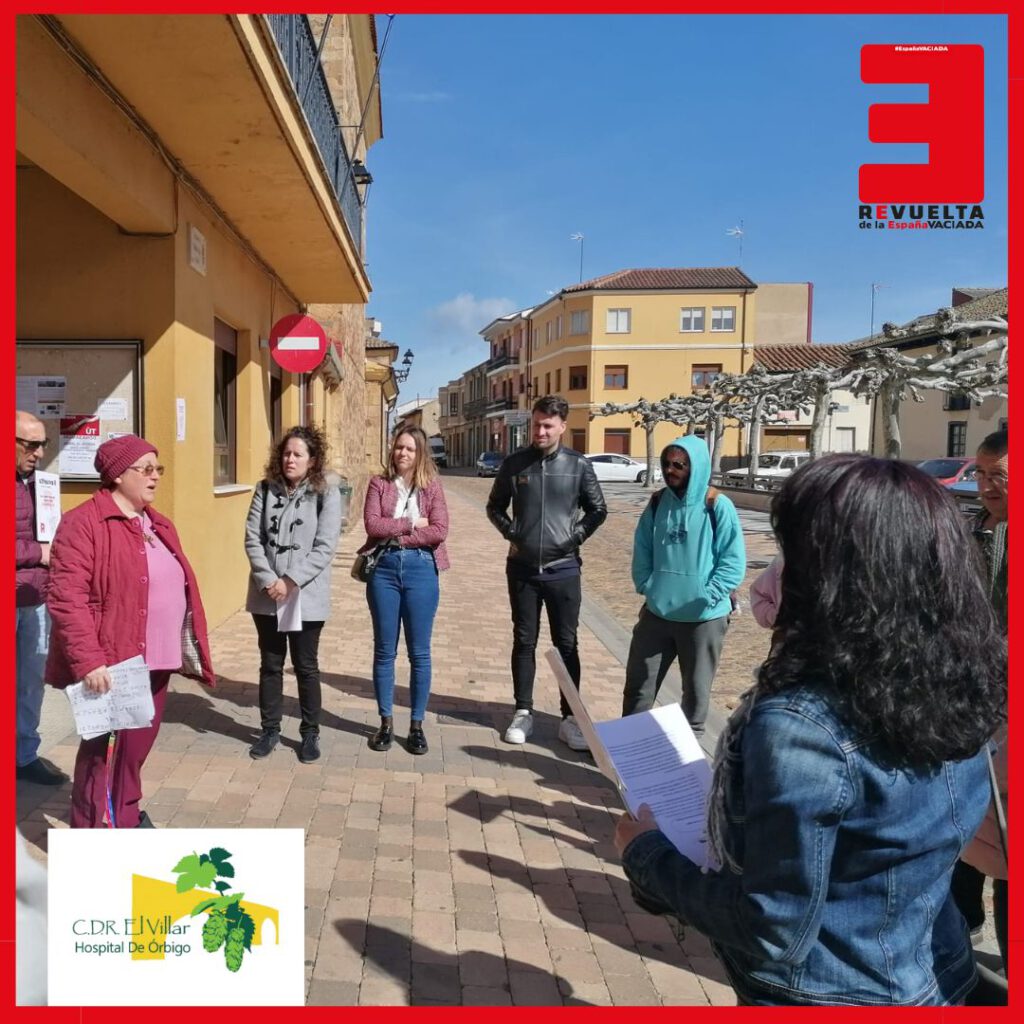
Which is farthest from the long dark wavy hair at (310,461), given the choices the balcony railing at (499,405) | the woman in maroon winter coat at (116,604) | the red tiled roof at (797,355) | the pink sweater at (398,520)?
the balcony railing at (499,405)

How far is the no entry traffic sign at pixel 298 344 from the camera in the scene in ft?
27.5

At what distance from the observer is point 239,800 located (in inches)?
148

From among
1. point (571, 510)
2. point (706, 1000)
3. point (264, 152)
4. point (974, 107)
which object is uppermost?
point (264, 152)

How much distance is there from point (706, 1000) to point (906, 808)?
174cm

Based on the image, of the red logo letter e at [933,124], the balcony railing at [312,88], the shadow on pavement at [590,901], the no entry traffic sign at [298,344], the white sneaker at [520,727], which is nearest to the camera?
the red logo letter e at [933,124]

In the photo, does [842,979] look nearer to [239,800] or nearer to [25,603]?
[239,800]

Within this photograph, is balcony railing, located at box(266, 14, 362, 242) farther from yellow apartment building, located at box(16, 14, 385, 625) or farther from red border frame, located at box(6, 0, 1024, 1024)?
red border frame, located at box(6, 0, 1024, 1024)

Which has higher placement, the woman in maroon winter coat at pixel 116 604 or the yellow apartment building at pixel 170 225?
the yellow apartment building at pixel 170 225

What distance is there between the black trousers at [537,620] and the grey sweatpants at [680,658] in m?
0.47

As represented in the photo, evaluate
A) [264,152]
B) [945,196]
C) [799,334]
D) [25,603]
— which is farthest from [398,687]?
[799,334]

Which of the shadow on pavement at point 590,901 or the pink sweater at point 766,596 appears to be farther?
the shadow on pavement at point 590,901

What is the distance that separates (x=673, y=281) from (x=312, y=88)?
159ft

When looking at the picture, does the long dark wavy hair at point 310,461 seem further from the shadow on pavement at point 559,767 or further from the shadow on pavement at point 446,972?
the shadow on pavement at point 446,972

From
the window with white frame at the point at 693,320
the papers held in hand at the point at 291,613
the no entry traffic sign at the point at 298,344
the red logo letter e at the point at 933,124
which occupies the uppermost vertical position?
the window with white frame at the point at 693,320
